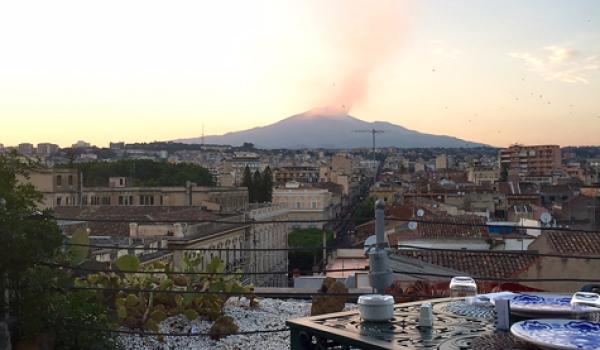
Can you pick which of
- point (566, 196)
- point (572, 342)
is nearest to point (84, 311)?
point (572, 342)

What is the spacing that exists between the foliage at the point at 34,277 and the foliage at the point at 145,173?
189 ft

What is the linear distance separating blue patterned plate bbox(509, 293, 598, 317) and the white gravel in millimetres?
2571

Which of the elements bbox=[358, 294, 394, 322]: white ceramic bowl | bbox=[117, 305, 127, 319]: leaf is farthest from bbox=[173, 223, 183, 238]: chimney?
bbox=[358, 294, 394, 322]: white ceramic bowl

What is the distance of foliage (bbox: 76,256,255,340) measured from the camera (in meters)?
4.58

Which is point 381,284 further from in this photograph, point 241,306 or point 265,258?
point 265,258

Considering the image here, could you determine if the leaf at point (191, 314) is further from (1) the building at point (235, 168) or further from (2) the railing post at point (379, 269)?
(1) the building at point (235, 168)

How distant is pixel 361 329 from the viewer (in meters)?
2.06

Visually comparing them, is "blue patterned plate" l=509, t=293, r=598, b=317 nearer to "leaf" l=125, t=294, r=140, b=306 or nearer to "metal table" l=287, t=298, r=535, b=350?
"metal table" l=287, t=298, r=535, b=350

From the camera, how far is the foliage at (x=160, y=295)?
4.58 m

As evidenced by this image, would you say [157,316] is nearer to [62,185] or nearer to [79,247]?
[79,247]

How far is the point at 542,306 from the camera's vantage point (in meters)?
2.14

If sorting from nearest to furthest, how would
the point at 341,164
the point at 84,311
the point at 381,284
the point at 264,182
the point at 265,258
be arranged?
the point at 381,284 → the point at 84,311 → the point at 265,258 → the point at 264,182 → the point at 341,164

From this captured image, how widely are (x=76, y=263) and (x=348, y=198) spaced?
279ft

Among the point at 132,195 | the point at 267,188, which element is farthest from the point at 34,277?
the point at 267,188
